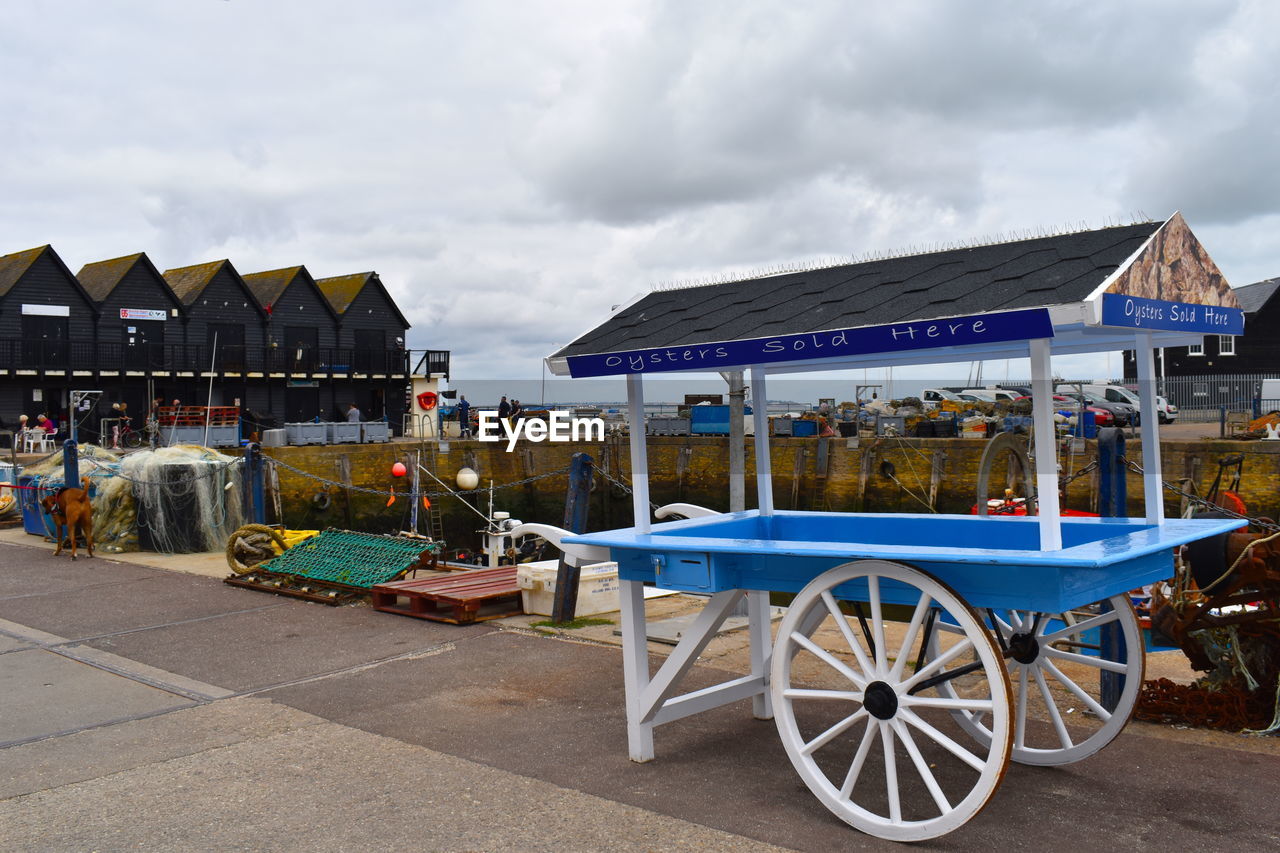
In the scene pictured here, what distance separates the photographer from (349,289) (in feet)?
175

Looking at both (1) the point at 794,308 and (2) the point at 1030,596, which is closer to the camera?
(2) the point at 1030,596

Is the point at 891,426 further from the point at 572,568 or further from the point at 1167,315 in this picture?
the point at 1167,315

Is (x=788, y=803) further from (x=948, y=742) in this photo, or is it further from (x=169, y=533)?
(x=169, y=533)

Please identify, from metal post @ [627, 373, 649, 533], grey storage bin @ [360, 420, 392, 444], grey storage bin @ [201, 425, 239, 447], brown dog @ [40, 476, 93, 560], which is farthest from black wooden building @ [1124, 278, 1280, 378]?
metal post @ [627, 373, 649, 533]

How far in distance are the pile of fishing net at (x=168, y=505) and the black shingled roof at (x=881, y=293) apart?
10.6 meters

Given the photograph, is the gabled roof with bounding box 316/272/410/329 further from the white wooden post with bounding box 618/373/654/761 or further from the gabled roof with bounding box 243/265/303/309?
the white wooden post with bounding box 618/373/654/761

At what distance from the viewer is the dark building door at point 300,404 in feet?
159

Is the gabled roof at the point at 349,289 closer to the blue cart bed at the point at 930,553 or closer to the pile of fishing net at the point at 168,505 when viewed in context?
the pile of fishing net at the point at 168,505

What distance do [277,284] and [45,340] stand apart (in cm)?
1147

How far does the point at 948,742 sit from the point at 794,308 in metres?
2.53

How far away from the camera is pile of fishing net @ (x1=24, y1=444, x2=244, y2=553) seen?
1566 centimetres

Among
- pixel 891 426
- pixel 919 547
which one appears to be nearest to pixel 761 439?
pixel 919 547

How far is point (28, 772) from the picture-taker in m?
6.18

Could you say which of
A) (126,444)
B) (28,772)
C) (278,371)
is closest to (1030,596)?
(28,772)
